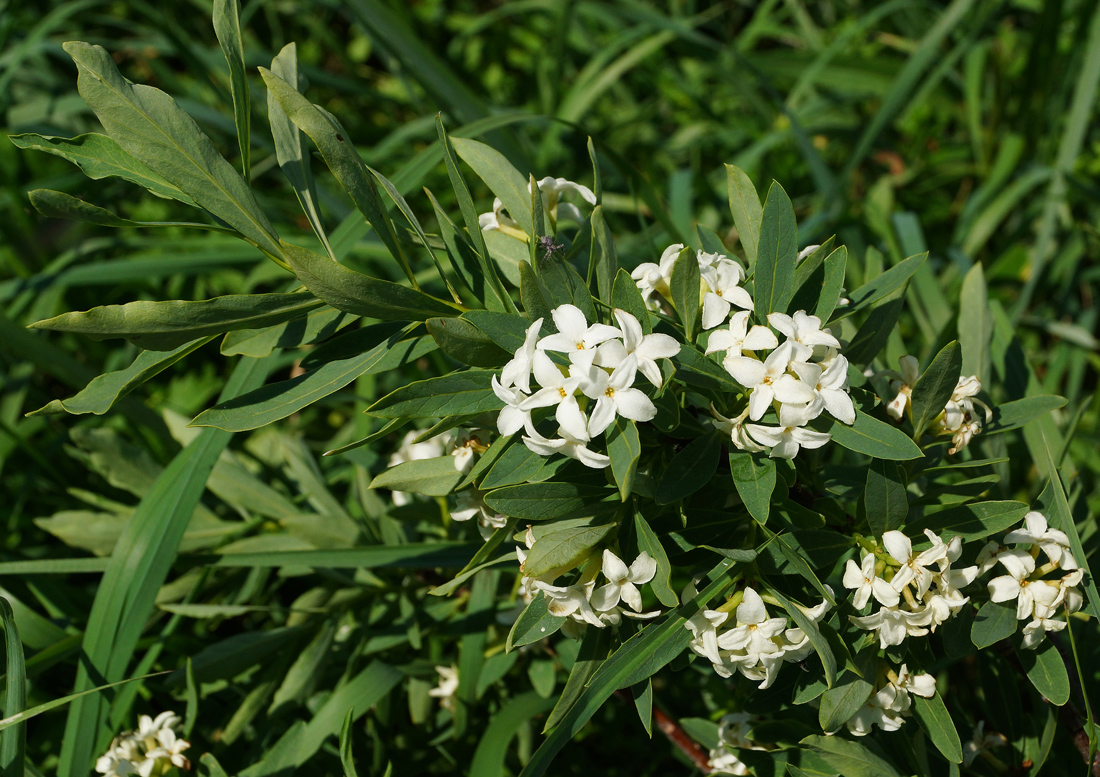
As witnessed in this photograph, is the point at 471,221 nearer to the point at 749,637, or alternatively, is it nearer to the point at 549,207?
the point at 549,207

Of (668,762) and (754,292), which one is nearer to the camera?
(754,292)

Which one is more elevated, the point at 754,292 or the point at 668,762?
the point at 754,292

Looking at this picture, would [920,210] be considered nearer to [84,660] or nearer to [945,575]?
[945,575]

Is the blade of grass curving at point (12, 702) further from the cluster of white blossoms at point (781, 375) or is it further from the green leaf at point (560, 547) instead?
the cluster of white blossoms at point (781, 375)

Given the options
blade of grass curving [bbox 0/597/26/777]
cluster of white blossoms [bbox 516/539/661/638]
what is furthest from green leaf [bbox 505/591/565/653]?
blade of grass curving [bbox 0/597/26/777]

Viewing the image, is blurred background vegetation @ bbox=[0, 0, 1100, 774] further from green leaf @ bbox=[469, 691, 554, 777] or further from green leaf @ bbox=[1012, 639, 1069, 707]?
green leaf @ bbox=[1012, 639, 1069, 707]

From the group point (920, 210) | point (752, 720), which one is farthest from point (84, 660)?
point (920, 210)

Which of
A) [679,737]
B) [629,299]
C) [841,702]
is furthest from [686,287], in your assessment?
[679,737]

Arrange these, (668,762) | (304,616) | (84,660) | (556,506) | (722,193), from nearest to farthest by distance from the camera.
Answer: (556,506) → (84,660) → (304,616) → (668,762) → (722,193)

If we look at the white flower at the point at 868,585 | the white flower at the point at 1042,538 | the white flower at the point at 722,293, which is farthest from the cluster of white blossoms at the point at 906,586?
the white flower at the point at 722,293
